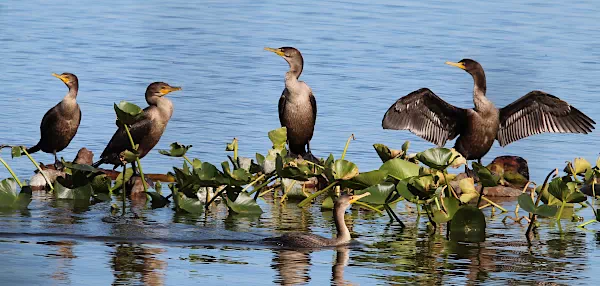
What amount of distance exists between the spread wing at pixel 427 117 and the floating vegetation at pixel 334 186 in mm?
1693

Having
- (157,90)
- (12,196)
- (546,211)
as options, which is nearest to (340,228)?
(546,211)

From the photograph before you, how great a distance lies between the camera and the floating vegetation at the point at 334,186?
9.12m

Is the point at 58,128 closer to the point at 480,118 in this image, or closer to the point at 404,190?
the point at 480,118

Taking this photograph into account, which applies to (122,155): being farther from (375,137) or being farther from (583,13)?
(583,13)

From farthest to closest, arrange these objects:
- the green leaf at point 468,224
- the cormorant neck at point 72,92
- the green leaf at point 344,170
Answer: the cormorant neck at point 72,92, the green leaf at point 344,170, the green leaf at point 468,224

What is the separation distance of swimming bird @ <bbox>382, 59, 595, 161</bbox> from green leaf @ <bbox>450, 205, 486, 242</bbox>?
2.93m

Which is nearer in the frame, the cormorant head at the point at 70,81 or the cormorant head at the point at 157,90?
the cormorant head at the point at 157,90

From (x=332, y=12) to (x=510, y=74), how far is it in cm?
732

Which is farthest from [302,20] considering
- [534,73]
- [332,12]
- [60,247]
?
[60,247]

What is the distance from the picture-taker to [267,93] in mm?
15570

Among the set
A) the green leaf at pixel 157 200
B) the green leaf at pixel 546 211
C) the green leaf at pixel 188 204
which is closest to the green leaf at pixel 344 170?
the green leaf at pixel 188 204

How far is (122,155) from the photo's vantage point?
990cm

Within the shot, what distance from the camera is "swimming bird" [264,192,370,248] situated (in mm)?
8484

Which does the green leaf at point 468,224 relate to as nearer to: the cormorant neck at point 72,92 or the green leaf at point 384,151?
the green leaf at point 384,151
